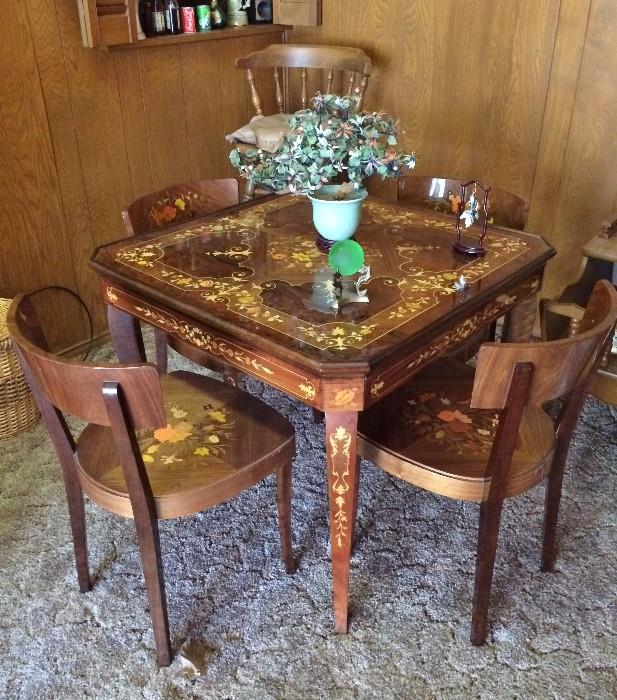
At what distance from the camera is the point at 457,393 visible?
168 cm

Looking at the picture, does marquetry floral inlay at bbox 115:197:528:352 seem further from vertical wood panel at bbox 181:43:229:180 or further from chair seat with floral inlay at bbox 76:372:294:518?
vertical wood panel at bbox 181:43:229:180

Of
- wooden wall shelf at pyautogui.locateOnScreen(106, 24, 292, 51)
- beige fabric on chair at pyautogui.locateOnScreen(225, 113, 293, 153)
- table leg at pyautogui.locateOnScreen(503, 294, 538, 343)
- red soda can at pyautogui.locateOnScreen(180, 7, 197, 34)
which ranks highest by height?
red soda can at pyautogui.locateOnScreen(180, 7, 197, 34)

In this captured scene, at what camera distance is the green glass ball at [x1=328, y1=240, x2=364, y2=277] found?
147 centimetres

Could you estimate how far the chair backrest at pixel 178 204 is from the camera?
1.93 metres

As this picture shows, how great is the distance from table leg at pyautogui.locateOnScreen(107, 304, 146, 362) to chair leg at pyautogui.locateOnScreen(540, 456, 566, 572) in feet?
3.58

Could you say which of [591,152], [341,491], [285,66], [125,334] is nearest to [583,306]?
[591,152]

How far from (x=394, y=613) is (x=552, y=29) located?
2.04 m

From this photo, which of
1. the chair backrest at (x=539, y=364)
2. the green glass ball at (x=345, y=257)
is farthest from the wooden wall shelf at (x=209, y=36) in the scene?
the chair backrest at (x=539, y=364)

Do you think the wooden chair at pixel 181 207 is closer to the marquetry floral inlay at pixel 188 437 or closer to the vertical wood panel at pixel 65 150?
the marquetry floral inlay at pixel 188 437

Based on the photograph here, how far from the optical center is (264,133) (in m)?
2.68

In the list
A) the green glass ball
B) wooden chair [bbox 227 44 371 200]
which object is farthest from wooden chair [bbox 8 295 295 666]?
wooden chair [bbox 227 44 371 200]

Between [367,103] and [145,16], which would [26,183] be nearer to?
[145,16]

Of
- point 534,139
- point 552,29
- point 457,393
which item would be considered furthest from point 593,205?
point 457,393

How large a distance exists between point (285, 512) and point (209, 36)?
78.2 inches
